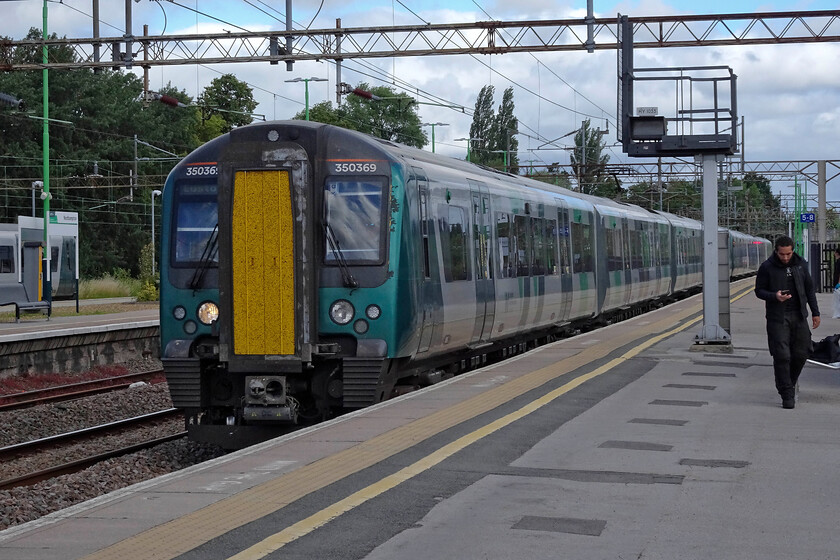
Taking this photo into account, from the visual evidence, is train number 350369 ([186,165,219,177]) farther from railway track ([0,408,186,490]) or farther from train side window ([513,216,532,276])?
train side window ([513,216,532,276])

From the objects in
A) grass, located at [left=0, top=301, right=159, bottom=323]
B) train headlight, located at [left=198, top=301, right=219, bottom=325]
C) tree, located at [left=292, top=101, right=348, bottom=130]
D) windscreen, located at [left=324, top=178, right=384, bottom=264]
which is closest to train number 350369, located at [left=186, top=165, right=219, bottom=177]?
windscreen, located at [left=324, top=178, right=384, bottom=264]

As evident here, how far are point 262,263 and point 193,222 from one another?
1.07 m

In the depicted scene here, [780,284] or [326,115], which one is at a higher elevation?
[326,115]

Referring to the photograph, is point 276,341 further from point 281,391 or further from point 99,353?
point 99,353

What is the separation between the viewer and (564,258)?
22406 millimetres

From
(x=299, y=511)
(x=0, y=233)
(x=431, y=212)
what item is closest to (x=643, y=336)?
(x=431, y=212)

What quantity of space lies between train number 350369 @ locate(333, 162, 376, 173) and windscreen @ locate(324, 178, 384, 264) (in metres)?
0.11

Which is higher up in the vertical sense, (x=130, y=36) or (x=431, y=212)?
(x=130, y=36)

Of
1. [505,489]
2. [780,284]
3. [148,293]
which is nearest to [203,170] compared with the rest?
[780,284]

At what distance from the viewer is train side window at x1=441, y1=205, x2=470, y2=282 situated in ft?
47.1

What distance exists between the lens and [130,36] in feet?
87.1

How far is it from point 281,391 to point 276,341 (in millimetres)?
490

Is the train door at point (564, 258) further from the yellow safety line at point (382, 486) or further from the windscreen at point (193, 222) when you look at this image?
the windscreen at point (193, 222)

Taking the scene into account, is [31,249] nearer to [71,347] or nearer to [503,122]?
[71,347]
